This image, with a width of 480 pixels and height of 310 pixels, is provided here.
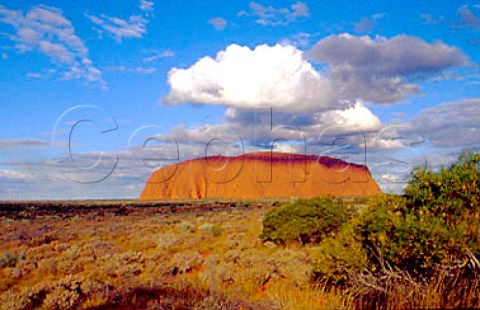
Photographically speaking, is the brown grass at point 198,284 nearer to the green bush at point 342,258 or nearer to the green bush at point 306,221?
the green bush at point 342,258

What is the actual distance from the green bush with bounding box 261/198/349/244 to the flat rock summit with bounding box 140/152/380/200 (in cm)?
10049

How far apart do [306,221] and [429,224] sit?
385 inches

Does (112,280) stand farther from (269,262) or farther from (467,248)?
(467,248)

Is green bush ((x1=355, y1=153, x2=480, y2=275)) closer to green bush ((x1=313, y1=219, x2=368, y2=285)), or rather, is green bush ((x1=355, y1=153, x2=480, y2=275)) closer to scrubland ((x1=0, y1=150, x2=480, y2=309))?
scrubland ((x1=0, y1=150, x2=480, y2=309))

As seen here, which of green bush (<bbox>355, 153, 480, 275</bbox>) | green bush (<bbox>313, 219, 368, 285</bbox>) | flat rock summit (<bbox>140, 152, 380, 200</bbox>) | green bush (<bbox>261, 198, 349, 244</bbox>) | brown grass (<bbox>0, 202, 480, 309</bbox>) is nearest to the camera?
green bush (<bbox>355, 153, 480, 275</bbox>)

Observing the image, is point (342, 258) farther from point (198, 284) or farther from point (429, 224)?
point (198, 284)

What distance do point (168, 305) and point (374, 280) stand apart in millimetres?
3807

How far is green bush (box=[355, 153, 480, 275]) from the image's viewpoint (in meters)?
6.33

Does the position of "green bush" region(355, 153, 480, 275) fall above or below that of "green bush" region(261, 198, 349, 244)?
above

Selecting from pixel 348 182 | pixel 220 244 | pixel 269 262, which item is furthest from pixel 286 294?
pixel 348 182

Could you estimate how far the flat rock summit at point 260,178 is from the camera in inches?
4776

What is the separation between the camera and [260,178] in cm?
12744

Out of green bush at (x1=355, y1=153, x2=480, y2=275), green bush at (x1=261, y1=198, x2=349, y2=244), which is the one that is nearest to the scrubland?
green bush at (x1=355, y1=153, x2=480, y2=275)

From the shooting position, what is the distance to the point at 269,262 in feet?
38.4
